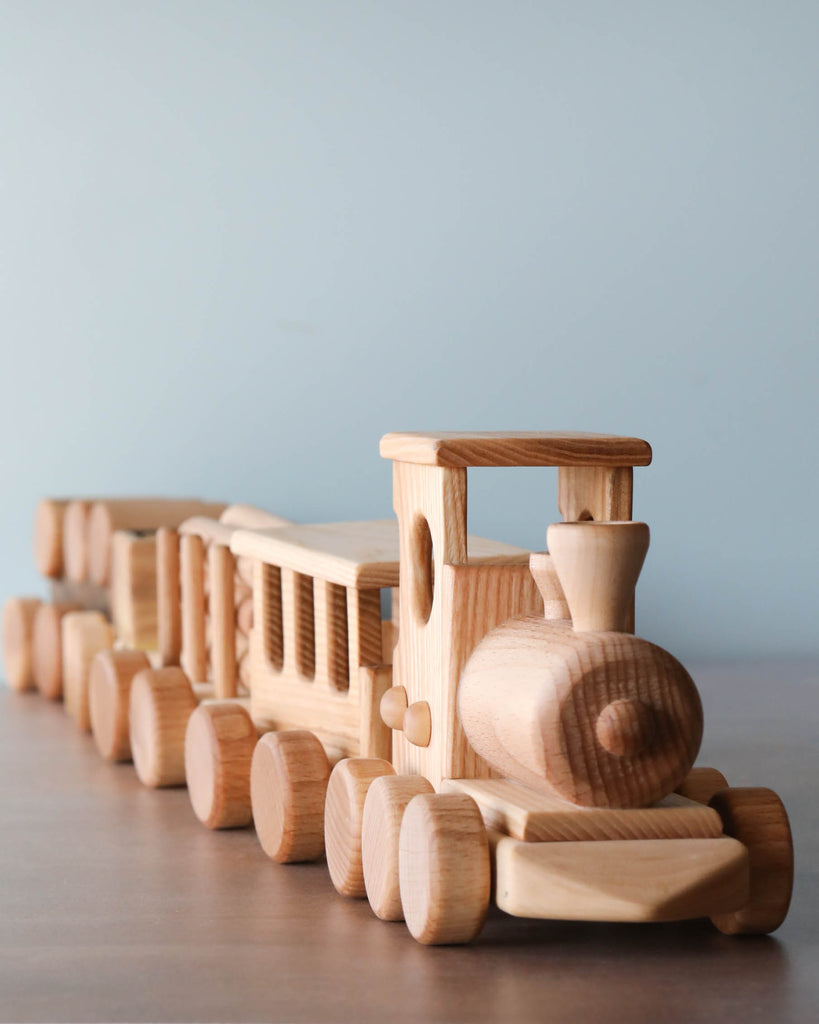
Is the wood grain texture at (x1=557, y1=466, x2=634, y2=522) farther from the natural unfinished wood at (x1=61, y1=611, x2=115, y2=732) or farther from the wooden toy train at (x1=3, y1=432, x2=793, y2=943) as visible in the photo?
the natural unfinished wood at (x1=61, y1=611, x2=115, y2=732)

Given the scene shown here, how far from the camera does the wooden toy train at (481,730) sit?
83 cm

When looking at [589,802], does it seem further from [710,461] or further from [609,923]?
[710,461]

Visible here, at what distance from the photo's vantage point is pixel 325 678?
118cm

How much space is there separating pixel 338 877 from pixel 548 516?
1.24m

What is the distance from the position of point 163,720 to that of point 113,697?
0.46ft

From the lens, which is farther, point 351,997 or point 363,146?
point 363,146

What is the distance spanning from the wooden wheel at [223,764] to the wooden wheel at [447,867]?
0.35 meters

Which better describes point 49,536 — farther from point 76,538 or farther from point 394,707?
point 394,707

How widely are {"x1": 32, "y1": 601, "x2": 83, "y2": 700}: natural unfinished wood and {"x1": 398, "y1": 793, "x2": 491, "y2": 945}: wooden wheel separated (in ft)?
3.64

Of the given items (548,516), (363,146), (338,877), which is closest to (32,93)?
(363,146)

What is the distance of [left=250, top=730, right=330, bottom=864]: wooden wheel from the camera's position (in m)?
1.07

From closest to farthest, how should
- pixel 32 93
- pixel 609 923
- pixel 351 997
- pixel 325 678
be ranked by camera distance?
pixel 351 997 → pixel 609 923 → pixel 325 678 → pixel 32 93

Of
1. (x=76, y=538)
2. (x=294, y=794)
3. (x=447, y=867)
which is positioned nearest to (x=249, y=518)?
(x=76, y=538)

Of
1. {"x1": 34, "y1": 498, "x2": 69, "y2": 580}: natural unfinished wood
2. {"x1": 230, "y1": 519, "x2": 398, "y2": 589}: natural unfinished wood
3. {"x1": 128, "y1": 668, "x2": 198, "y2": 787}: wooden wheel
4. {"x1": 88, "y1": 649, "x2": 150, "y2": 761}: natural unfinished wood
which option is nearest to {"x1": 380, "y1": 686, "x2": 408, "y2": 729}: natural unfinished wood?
{"x1": 230, "y1": 519, "x2": 398, "y2": 589}: natural unfinished wood
